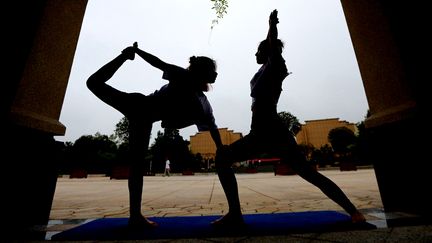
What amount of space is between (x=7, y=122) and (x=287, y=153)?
2.74 meters

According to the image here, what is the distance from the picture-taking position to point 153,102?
94.7 inches

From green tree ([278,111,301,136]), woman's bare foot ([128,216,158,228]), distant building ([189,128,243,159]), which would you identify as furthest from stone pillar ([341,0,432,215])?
distant building ([189,128,243,159])

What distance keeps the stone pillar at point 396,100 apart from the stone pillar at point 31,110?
12.7ft

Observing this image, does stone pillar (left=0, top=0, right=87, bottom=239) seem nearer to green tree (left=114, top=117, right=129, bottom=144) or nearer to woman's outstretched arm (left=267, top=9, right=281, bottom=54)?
woman's outstretched arm (left=267, top=9, right=281, bottom=54)

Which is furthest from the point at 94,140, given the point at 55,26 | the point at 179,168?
the point at 55,26

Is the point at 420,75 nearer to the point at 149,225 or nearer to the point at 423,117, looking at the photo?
the point at 423,117

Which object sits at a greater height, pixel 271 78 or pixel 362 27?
pixel 362 27

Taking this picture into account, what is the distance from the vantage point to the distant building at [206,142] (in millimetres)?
63812

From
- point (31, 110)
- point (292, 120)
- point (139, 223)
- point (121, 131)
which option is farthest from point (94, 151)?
point (139, 223)

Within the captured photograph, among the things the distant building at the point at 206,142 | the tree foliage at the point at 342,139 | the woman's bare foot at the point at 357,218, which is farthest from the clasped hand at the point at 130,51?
the distant building at the point at 206,142

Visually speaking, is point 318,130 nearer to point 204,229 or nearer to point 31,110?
point 204,229

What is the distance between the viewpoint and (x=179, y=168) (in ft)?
144

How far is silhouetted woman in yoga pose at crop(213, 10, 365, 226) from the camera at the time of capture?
88.4 inches

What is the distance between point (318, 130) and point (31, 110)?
62669 millimetres
